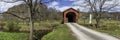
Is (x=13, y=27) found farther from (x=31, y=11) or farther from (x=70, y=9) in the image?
(x=31, y=11)

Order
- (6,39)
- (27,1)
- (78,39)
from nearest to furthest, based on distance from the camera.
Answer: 1. (78,39)
2. (27,1)
3. (6,39)

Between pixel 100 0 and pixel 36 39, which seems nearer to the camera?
pixel 36 39

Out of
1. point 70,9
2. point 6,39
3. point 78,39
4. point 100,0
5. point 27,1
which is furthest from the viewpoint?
point 70,9

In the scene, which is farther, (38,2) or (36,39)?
(36,39)

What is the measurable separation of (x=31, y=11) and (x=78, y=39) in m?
5.25

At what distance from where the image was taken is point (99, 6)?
46469 millimetres

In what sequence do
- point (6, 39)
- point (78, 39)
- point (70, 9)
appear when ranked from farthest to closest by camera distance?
point (70, 9) < point (6, 39) < point (78, 39)

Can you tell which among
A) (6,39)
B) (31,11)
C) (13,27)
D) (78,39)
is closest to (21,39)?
(6,39)

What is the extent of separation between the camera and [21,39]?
28297mm

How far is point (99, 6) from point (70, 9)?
15270 mm

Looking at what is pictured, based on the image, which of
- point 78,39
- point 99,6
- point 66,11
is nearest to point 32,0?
point 78,39

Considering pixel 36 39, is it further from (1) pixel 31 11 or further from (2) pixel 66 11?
(2) pixel 66 11

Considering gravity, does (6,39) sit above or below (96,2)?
below

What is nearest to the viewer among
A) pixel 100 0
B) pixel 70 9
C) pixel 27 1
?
pixel 27 1
